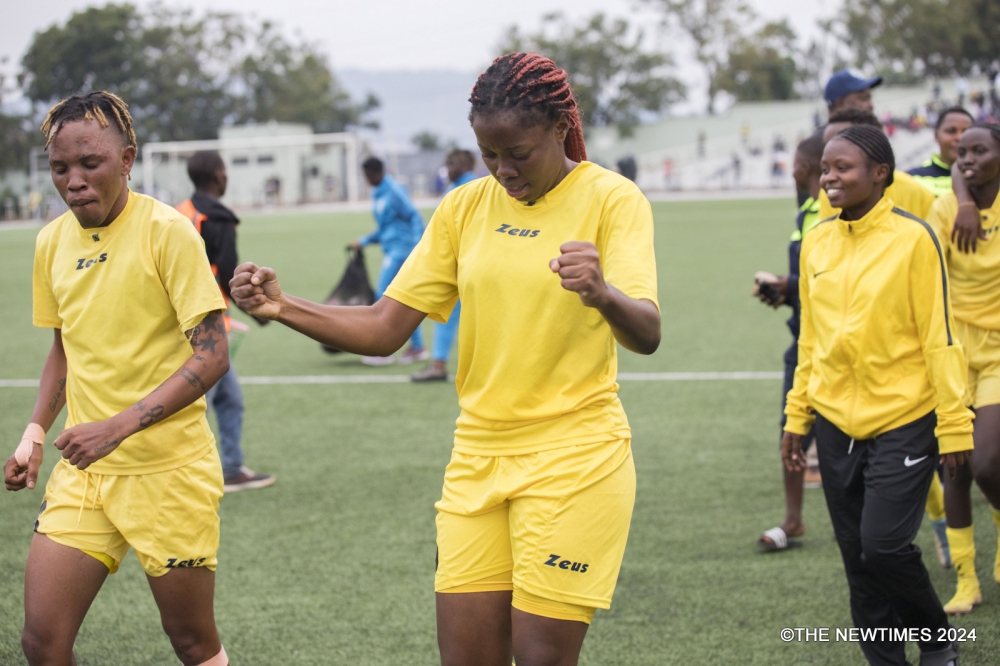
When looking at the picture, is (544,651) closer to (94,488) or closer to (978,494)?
(94,488)

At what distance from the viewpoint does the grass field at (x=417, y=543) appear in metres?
4.68

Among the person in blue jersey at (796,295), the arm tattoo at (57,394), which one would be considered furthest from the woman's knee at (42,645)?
the person in blue jersey at (796,295)

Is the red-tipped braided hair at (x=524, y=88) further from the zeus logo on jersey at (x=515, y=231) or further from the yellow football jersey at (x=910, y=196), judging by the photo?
the yellow football jersey at (x=910, y=196)

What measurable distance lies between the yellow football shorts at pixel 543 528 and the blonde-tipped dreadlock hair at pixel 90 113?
1.66 m

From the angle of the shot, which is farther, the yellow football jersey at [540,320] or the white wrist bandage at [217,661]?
the white wrist bandage at [217,661]

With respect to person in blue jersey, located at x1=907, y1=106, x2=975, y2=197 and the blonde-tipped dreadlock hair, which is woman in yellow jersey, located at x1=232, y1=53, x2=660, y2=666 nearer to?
the blonde-tipped dreadlock hair

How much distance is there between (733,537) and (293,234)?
96.9 ft

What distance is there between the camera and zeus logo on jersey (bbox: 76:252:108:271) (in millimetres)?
3443

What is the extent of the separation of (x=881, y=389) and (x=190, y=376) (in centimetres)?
249

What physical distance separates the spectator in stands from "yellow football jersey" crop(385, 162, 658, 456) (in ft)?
12.0

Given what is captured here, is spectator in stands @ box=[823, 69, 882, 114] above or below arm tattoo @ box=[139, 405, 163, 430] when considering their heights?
above

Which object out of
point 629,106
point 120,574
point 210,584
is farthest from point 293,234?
point 629,106

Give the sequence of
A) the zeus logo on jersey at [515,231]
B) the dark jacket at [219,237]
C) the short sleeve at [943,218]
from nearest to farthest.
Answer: the zeus logo on jersey at [515,231] → the short sleeve at [943,218] → the dark jacket at [219,237]

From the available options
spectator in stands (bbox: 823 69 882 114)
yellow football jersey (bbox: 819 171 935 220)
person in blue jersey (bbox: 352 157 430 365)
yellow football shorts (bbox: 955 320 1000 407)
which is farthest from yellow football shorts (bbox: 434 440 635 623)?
person in blue jersey (bbox: 352 157 430 365)
